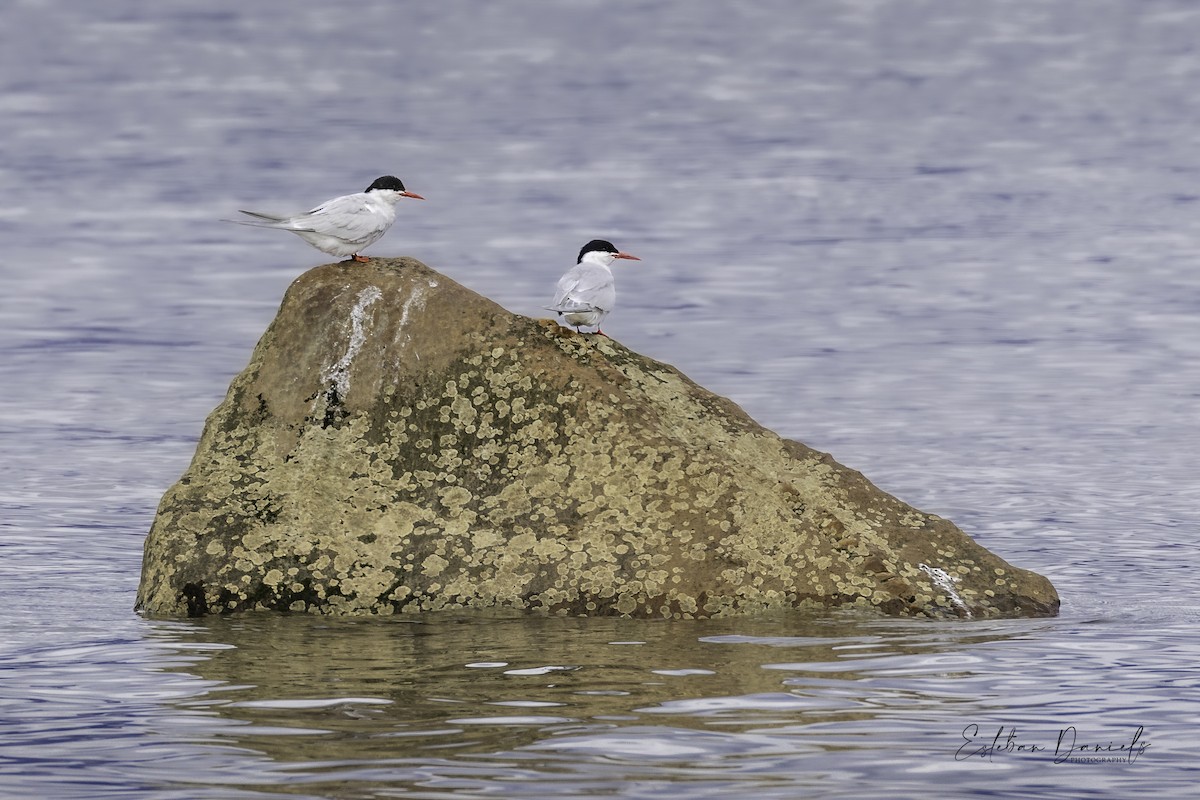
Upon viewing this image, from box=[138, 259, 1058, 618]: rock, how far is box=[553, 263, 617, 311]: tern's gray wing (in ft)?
0.68

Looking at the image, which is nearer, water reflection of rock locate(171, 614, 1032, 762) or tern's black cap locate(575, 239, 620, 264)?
water reflection of rock locate(171, 614, 1032, 762)

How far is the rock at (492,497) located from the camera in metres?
10.5

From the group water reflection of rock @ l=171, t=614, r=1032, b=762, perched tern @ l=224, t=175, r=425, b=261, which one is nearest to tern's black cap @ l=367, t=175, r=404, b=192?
perched tern @ l=224, t=175, r=425, b=261

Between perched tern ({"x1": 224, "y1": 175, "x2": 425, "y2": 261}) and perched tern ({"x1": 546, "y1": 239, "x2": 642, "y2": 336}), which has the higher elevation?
perched tern ({"x1": 224, "y1": 175, "x2": 425, "y2": 261})

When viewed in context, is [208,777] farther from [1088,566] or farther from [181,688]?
[1088,566]

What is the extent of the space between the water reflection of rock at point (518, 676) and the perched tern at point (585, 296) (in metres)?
2.41

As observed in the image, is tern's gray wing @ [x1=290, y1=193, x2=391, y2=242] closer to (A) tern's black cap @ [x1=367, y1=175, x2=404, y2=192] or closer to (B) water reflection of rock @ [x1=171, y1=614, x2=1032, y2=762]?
(A) tern's black cap @ [x1=367, y1=175, x2=404, y2=192]

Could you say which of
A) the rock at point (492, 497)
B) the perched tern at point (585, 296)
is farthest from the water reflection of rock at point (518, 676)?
the perched tern at point (585, 296)

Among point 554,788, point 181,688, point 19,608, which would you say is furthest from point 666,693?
point 19,608

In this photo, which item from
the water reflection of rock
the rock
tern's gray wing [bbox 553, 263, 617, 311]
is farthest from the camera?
tern's gray wing [bbox 553, 263, 617, 311]

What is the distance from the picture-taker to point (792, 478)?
443 inches

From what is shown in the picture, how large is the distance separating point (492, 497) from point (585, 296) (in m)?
1.68

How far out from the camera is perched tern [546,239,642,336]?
11.5 m

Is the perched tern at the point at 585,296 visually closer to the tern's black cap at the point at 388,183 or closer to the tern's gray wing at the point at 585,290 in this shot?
the tern's gray wing at the point at 585,290
